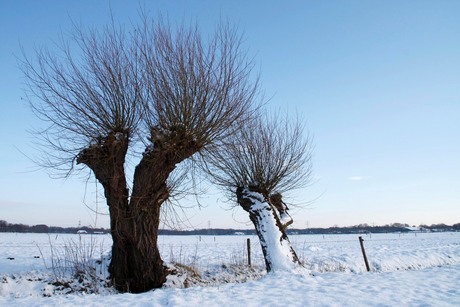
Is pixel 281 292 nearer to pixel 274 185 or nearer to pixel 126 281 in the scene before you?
pixel 126 281

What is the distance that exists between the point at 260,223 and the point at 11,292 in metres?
6.65

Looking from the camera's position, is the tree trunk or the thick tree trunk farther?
the tree trunk

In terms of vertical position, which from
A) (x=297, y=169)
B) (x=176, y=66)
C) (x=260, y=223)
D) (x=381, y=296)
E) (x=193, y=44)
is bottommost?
(x=381, y=296)

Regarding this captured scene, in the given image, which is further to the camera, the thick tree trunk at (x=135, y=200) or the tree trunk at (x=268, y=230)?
the tree trunk at (x=268, y=230)

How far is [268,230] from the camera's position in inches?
405

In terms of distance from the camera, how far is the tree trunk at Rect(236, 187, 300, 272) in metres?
9.69

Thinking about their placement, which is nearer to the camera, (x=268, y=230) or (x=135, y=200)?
(x=135, y=200)

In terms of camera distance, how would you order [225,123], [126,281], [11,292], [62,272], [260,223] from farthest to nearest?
[260,223] → [225,123] → [62,272] → [126,281] → [11,292]

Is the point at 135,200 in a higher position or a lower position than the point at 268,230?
higher

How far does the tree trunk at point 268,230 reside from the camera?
9.69 m

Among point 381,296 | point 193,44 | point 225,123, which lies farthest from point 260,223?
point 193,44

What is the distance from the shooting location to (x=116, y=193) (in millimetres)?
7812

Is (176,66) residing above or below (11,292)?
above

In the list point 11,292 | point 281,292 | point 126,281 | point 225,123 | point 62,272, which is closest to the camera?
point 281,292
